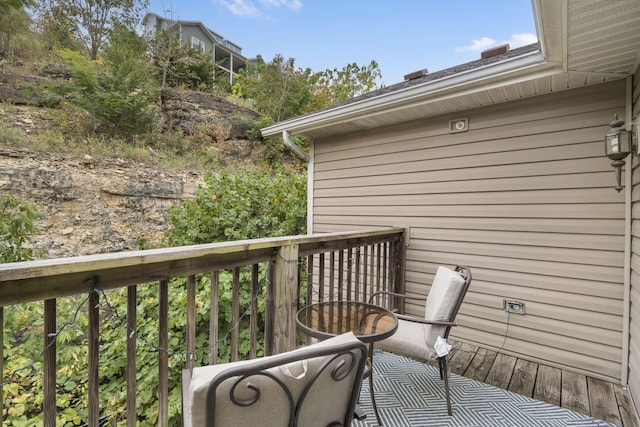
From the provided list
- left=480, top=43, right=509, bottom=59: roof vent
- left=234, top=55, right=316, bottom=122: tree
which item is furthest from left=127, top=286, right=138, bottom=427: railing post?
left=234, top=55, right=316, bottom=122: tree

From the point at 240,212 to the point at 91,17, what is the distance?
965 centimetres

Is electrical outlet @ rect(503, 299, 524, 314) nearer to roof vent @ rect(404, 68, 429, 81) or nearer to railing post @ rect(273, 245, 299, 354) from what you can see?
railing post @ rect(273, 245, 299, 354)

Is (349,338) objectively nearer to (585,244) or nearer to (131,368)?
(131,368)

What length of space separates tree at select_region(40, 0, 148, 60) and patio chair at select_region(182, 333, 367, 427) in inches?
483

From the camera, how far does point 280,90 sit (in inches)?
453

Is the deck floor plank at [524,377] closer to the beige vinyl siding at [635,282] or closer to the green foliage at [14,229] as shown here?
the beige vinyl siding at [635,282]

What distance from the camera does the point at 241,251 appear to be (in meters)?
1.81

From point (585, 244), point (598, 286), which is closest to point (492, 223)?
point (585, 244)

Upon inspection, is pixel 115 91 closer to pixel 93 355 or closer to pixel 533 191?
pixel 93 355

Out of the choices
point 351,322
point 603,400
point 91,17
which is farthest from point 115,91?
point 603,400

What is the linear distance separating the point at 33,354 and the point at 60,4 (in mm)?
10851

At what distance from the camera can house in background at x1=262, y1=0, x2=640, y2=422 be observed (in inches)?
92.5

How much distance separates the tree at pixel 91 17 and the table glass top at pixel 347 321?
38.0 feet

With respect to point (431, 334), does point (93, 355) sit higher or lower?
higher
